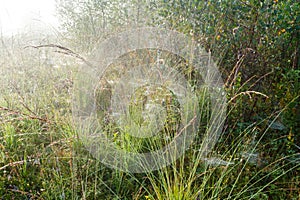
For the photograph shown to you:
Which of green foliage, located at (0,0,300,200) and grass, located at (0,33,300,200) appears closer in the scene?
grass, located at (0,33,300,200)

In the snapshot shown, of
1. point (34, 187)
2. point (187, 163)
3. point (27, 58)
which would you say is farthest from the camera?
point (27, 58)

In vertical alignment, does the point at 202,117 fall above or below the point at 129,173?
above

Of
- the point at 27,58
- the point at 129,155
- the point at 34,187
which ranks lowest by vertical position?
the point at 34,187

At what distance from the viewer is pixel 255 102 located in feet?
7.54

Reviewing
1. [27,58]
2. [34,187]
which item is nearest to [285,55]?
[34,187]

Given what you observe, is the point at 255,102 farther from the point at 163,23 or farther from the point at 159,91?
the point at 163,23

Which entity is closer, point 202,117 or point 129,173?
point 129,173

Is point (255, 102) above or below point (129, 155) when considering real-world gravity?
above

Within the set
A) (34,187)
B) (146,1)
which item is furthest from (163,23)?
(34,187)

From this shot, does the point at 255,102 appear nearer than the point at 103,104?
Yes

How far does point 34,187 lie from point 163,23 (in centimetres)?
230

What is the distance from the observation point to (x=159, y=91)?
2373 millimetres

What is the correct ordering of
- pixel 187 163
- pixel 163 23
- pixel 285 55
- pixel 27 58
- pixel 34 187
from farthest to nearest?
pixel 27 58, pixel 163 23, pixel 285 55, pixel 187 163, pixel 34 187

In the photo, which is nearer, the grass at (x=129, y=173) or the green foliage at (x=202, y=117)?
the grass at (x=129, y=173)
